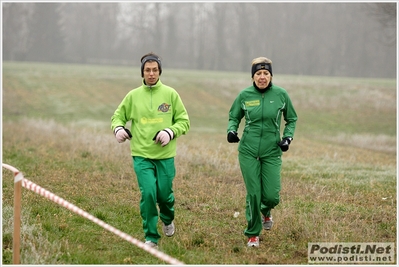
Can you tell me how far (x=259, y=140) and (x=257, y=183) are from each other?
52 cm

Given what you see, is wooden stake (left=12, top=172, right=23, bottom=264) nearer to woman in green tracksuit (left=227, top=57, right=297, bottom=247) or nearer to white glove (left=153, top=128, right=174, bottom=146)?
white glove (left=153, top=128, right=174, bottom=146)

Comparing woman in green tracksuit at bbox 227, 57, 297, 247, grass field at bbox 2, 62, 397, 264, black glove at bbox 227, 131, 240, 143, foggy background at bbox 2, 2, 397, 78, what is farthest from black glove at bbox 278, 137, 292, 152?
foggy background at bbox 2, 2, 397, 78

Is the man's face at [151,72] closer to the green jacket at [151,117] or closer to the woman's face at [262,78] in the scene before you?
the green jacket at [151,117]

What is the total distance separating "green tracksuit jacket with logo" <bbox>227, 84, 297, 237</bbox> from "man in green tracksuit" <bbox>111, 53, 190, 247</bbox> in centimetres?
78

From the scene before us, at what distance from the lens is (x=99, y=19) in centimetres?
7869

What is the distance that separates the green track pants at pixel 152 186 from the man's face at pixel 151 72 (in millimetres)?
912

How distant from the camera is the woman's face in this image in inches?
238

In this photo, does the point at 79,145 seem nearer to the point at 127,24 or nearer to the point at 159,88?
the point at 159,88

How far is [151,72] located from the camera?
233 inches

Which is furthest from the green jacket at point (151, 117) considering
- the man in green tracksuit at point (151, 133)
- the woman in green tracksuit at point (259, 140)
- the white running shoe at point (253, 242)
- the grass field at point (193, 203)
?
the white running shoe at point (253, 242)

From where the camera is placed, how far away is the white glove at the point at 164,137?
5.76m

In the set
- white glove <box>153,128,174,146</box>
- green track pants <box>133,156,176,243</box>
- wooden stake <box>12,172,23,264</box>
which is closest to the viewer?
wooden stake <box>12,172,23,264</box>

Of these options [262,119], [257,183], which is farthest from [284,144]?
[257,183]

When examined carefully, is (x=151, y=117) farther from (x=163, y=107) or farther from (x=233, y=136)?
(x=233, y=136)
